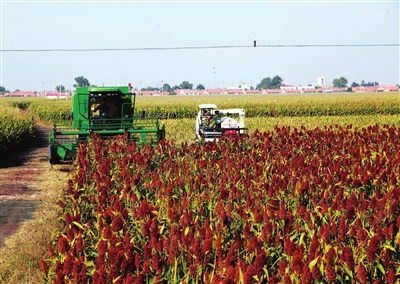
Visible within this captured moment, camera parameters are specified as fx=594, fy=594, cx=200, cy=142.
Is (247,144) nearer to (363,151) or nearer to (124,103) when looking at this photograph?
(363,151)

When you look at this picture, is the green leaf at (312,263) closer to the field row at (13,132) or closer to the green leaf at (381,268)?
the green leaf at (381,268)

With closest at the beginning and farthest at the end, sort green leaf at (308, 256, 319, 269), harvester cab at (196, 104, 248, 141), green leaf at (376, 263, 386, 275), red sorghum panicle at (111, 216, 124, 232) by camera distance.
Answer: green leaf at (308, 256, 319, 269) → green leaf at (376, 263, 386, 275) → red sorghum panicle at (111, 216, 124, 232) → harvester cab at (196, 104, 248, 141)

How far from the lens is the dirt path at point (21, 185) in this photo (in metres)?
10.9

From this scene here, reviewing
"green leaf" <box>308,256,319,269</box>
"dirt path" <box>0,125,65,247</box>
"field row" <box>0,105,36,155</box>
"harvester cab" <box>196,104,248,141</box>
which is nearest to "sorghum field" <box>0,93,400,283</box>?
"green leaf" <box>308,256,319,269</box>

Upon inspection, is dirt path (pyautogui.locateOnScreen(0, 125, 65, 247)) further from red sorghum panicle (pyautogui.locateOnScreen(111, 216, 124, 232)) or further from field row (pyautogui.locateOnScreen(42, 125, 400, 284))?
red sorghum panicle (pyautogui.locateOnScreen(111, 216, 124, 232))

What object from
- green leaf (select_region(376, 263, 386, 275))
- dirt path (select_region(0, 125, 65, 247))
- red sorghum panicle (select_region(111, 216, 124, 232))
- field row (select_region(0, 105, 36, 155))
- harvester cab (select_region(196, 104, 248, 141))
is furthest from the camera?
field row (select_region(0, 105, 36, 155))

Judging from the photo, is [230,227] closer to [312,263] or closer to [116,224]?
[116,224]

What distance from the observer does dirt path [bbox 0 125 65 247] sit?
1087 cm

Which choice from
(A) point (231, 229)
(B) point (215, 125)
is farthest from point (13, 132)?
(A) point (231, 229)

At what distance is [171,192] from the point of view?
7.36 metres

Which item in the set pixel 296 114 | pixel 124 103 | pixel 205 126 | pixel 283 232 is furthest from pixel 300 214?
pixel 296 114

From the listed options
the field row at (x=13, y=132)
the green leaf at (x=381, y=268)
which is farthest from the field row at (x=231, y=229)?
the field row at (x=13, y=132)

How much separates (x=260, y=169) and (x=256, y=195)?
1521 mm

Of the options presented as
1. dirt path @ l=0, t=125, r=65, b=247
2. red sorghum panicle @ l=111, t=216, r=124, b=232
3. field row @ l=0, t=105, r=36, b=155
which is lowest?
dirt path @ l=0, t=125, r=65, b=247
